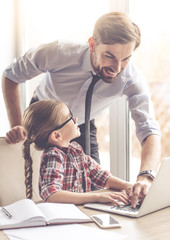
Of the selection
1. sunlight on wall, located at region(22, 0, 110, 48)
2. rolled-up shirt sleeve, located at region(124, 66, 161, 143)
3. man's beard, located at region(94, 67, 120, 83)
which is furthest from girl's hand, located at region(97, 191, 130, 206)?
sunlight on wall, located at region(22, 0, 110, 48)

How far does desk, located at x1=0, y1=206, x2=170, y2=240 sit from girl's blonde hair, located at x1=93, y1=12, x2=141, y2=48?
819 millimetres

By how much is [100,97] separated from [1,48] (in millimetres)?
1760

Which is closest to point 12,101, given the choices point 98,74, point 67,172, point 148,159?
point 98,74

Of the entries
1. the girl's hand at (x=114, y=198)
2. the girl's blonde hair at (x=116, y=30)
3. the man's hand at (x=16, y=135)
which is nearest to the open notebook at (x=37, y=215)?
the girl's hand at (x=114, y=198)

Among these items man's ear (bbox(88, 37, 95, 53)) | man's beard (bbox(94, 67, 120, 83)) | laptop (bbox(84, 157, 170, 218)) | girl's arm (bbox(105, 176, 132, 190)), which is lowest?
girl's arm (bbox(105, 176, 132, 190))

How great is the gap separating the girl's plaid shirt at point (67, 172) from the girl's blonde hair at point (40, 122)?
0.09m

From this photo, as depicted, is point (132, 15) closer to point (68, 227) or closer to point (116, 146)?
point (116, 146)

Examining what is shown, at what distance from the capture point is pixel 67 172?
4.65ft

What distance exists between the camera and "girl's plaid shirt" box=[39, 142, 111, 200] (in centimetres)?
128

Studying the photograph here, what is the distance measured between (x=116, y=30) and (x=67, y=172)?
2.26 ft

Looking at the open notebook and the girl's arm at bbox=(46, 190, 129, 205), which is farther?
the girl's arm at bbox=(46, 190, 129, 205)

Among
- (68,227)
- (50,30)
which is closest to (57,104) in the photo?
(68,227)

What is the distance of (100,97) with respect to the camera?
6.36 feet

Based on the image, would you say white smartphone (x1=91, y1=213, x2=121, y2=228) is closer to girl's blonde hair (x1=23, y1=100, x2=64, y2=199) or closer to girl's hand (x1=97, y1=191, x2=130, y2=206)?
girl's hand (x1=97, y1=191, x2=130, y2=206)
